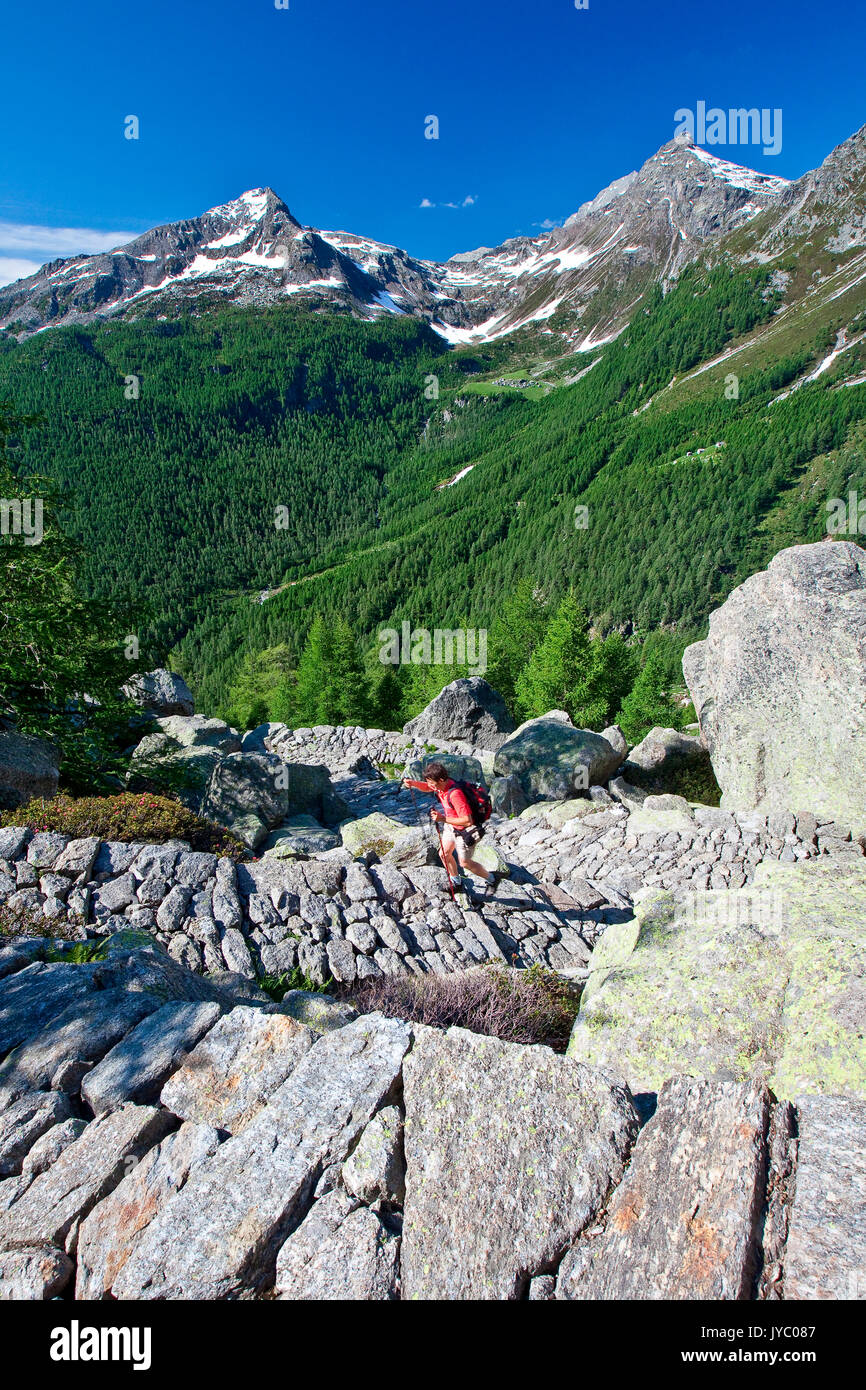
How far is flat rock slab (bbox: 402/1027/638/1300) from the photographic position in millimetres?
2955

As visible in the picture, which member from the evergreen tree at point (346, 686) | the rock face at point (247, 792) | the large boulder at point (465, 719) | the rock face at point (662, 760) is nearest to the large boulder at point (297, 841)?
the rock face at point (247, 792)

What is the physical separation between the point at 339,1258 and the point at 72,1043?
110 inches

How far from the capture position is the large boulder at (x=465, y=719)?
94.9 ft

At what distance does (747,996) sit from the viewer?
5.14 m

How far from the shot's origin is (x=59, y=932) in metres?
7.16

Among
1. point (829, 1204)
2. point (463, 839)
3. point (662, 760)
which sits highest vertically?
point (829, 1204)

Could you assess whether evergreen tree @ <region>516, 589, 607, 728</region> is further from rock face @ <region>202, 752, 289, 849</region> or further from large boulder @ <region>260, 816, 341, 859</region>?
rock face @ <region>202, 752, 289, 849</region>

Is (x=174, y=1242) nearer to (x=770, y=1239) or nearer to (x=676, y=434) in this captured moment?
(x=770, y=1239)

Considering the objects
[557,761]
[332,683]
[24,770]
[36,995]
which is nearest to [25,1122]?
[36,995]

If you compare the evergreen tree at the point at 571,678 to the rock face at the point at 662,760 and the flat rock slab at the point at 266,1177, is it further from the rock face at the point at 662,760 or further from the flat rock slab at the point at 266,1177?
the flat rock slab at the point at 266,1177

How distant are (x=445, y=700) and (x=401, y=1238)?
86.6 ft

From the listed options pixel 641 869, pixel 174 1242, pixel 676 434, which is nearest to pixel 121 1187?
pixel 174 1242

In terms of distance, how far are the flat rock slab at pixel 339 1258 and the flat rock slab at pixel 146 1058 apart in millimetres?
1694

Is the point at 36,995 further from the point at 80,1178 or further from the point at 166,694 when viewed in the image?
the point at 166,694
